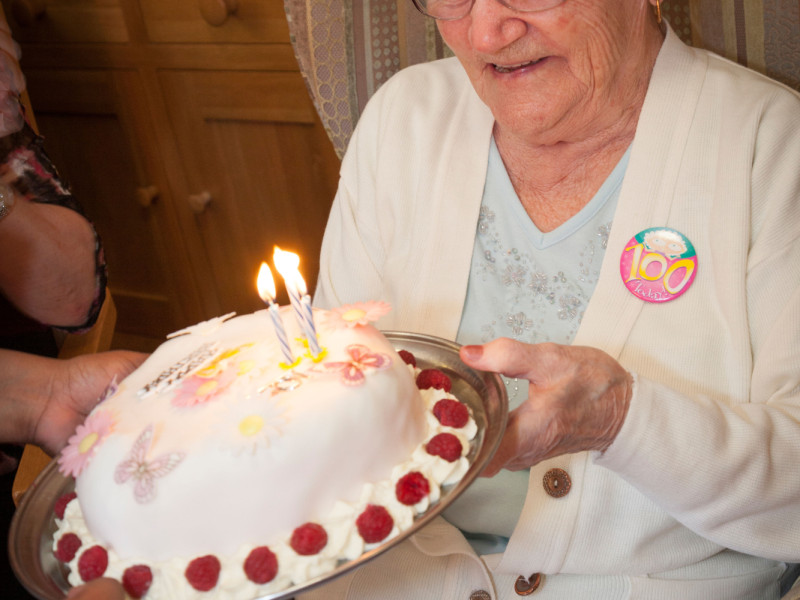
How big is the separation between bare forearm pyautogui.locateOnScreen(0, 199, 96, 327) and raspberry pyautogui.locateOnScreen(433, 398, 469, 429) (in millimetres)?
780

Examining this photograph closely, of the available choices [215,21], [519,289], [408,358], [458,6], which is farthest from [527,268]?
[215,21]

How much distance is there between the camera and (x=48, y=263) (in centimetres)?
140

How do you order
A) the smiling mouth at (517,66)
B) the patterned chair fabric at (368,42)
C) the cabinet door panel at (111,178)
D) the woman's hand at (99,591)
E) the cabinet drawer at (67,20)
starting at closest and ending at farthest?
the woman's hand at (99,591), the smiling mouth at (517,66), the patterned chair fabric at (368,42), the cabinet drawer at (67,20), the cabinet door panel at (111,178)

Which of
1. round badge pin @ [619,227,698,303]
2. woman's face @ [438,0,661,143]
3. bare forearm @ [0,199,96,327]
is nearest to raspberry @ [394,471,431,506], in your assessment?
round badge pin @ [619,227,698,303]

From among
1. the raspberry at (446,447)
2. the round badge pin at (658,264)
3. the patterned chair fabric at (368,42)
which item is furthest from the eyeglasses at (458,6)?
the raspberry at (446,447)

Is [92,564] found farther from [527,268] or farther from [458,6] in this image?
[458,6]

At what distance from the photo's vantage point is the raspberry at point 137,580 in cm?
84

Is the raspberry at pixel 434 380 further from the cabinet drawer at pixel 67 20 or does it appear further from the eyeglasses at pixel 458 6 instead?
the cabinet drawer at pixel 67 20

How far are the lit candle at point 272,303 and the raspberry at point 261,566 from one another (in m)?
0.22

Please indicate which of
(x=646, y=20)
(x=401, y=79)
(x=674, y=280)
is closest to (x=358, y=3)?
(x=401, y=79)

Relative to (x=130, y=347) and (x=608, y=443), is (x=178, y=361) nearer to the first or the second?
(x=608, y=443)

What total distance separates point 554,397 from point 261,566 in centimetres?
38

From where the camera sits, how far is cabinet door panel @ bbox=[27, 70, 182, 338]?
2.82 metres

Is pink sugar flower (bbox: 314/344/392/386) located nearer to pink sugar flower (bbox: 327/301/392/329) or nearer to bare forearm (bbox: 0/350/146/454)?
pink sugar flower (bbox: 327/301/392/329)
